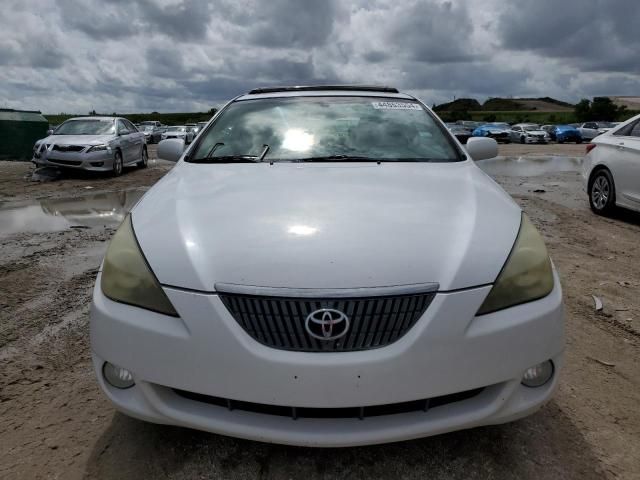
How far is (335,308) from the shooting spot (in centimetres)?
168

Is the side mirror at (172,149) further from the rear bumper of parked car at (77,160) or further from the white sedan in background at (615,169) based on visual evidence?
the rear bumper of parked car at (77,160)

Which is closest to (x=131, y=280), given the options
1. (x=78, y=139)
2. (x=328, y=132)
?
(x=328, y=132)

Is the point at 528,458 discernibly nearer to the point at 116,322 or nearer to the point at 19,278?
the point at 116,322

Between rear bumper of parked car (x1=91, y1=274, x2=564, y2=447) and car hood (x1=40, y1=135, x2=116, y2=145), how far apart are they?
11129 millimetres

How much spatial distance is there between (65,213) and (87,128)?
243 inches

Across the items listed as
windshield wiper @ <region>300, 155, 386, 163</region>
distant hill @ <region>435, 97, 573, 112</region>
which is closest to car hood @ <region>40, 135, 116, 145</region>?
windshield wiper @ <region>300, 155, 386, 163</region>

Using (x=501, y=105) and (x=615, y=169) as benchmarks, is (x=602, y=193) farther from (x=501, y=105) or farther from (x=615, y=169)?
(x=501, y=105)

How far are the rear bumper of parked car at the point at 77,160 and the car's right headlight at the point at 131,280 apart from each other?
10.6 m

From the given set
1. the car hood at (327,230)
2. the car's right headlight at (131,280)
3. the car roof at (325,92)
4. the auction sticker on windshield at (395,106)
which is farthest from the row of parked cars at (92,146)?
the car's right headlight at (131,280)

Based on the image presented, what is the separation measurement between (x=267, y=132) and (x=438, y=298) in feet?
→ 5.79

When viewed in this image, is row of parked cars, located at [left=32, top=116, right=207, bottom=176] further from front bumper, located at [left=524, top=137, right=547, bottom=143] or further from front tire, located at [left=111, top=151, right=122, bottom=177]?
front bumper, located at [left=524, top=137, right=547, bottom=143]

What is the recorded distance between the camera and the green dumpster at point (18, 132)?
17.4 metres

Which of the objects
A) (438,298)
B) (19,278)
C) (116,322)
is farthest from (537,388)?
(19,278)

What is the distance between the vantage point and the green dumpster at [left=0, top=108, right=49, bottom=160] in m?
17.4
